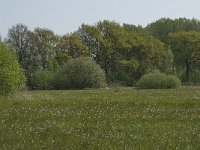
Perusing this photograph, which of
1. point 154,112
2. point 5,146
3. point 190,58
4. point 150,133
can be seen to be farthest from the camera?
point 190,58

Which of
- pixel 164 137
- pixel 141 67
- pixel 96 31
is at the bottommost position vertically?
pixel 164 137

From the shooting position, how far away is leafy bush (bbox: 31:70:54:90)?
8388 centimetres

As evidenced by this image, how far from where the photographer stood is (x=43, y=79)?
84.1 m

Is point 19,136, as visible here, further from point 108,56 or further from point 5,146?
point 108,56

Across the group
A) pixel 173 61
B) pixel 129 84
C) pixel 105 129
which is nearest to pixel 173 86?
pixel 129 84

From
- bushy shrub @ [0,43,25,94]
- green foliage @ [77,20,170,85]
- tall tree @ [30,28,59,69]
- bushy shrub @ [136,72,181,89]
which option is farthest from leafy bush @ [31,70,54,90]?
bushy shrub @ [0,43,25,94]

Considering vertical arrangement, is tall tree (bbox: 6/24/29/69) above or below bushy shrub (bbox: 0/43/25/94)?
above

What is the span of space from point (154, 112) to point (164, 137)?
1082 centimetres

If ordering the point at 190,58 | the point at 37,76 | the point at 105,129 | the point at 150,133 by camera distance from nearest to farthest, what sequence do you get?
1. the point at 150,133
2. the point at 105,129
3. the point at 37,76
4. the point at 190,58

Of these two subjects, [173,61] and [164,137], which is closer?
[164,137]

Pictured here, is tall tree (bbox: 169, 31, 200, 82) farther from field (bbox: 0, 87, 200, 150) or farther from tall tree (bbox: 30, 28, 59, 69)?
field (bbox: 0, 87, 200, 150)

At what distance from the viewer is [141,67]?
95.6 m

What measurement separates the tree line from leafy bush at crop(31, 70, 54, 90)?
4.93 feet

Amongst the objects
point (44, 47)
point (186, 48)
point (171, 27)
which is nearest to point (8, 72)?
point (44, 47)
